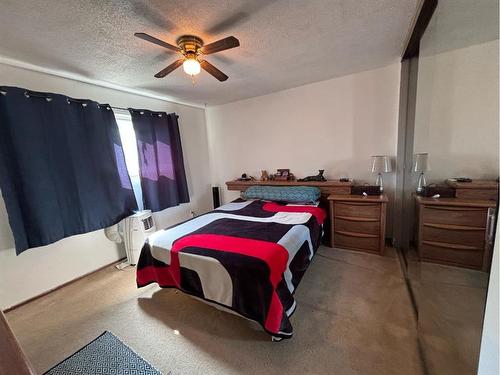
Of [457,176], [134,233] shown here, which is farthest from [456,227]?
[134,233]

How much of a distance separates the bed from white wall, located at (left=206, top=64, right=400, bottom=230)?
120cm

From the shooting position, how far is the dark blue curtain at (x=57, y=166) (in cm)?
190

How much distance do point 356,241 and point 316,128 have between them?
67.4 inches

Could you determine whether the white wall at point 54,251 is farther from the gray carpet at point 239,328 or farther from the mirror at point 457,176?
the mirror at point 457,176

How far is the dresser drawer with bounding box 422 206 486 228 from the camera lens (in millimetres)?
861

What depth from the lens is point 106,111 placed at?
8.52 ft

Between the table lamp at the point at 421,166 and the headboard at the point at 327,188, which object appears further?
the headboard at the point at 327,188

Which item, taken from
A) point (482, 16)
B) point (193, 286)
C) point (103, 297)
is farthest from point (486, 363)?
point (103, 297)

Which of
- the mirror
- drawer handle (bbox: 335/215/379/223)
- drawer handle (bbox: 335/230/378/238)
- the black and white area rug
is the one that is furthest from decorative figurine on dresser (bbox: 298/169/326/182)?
the black and white area rug

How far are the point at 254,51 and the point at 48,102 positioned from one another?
84.0 inches

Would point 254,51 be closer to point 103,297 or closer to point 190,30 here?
point 190,30

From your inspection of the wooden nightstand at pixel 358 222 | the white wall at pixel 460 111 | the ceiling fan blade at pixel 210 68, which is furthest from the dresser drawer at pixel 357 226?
the ceiling fan blade at pixel 210 68

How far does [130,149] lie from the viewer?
9.90 ft

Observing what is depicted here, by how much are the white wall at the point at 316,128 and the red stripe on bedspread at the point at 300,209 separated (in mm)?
806
